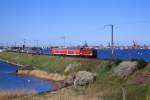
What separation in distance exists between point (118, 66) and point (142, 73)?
743cm

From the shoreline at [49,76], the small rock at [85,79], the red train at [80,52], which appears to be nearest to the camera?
the small rock at [85,79]

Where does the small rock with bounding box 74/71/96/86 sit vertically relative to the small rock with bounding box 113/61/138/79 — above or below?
below

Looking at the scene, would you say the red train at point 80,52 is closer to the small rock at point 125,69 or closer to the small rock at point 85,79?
the small rock at point 85,79

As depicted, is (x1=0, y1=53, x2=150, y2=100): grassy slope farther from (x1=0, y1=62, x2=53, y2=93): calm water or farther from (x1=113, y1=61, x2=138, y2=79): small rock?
(x1=0, y1=62, x2=53, y2=93): calm water

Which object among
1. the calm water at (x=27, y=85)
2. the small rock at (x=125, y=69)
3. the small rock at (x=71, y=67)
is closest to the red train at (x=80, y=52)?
the small rock at (x=71, y=67)

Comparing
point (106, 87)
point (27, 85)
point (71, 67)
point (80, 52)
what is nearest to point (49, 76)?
point (71, 67)

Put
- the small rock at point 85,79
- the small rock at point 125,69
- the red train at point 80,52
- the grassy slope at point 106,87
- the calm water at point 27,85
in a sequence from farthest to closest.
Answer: the red train at point 80,52 → the calm water at point 27,85 → the small rock at point 85,79 → the small rock at point 125,69 → the grassy slope at point 106,87

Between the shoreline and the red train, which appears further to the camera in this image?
the red train

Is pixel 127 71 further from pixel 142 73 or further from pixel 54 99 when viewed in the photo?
pixel 54 99

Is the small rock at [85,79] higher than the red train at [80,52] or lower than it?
lower

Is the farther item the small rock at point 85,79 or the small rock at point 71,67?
the small rock at point 71,67

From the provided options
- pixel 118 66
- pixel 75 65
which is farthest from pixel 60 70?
pixel 118 66

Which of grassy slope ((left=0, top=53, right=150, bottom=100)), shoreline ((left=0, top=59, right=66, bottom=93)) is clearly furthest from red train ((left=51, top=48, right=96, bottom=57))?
grassy slope ((left=0, top=53, right=150, bottom=100))

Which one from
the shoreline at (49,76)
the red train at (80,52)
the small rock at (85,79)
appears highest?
the red train at (80,52)
